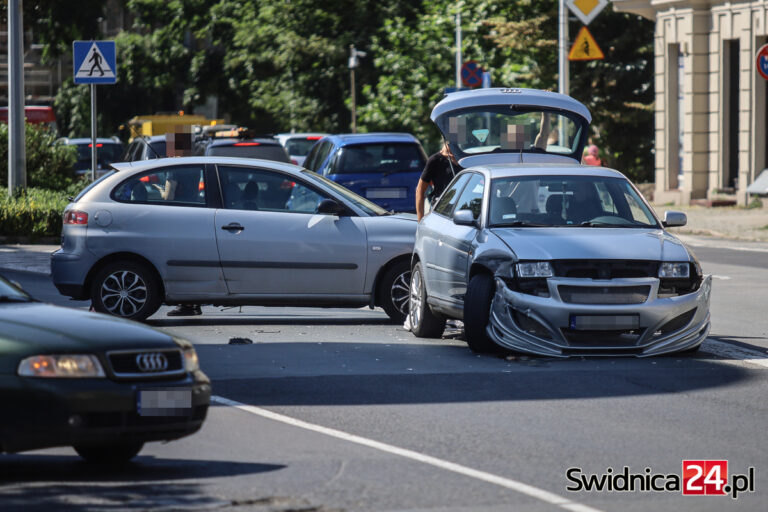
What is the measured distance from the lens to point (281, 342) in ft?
41.1

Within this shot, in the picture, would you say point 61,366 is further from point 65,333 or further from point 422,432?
point 422,432

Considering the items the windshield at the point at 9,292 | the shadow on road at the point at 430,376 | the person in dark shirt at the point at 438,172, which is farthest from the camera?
the person in dark shirt at the point at 438,172

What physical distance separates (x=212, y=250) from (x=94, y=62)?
8635 mm

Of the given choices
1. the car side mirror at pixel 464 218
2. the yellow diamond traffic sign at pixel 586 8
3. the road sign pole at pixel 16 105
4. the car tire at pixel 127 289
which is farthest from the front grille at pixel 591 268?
the yellow diamond traffic sign at pixel 586 8

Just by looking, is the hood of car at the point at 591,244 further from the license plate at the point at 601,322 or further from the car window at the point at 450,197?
the car window at the point at 450,197

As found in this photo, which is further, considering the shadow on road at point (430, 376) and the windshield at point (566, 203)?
the windshield at point (566, 203)

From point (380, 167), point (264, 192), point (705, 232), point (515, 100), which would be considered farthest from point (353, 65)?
point (264, 192)

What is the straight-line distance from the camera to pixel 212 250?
44.0 feet

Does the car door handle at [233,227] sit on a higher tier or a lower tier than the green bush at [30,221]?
higher

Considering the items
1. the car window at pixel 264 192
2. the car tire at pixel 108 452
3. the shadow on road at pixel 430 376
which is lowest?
the shadow on road at pixel 430 376

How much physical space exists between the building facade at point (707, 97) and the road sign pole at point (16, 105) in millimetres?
15377

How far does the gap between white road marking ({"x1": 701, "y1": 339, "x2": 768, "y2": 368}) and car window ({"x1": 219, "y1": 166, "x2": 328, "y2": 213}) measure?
3.77 metres

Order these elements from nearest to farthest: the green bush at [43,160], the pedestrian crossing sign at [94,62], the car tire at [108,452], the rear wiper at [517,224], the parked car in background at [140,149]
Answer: the car tire at [108,452] → the rear wiper at [517,224] → the pedestrian crossing sign at [94,62] → the green bush at [43,160] → the parked car in background at [140,149]

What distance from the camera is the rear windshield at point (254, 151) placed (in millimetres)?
23234
